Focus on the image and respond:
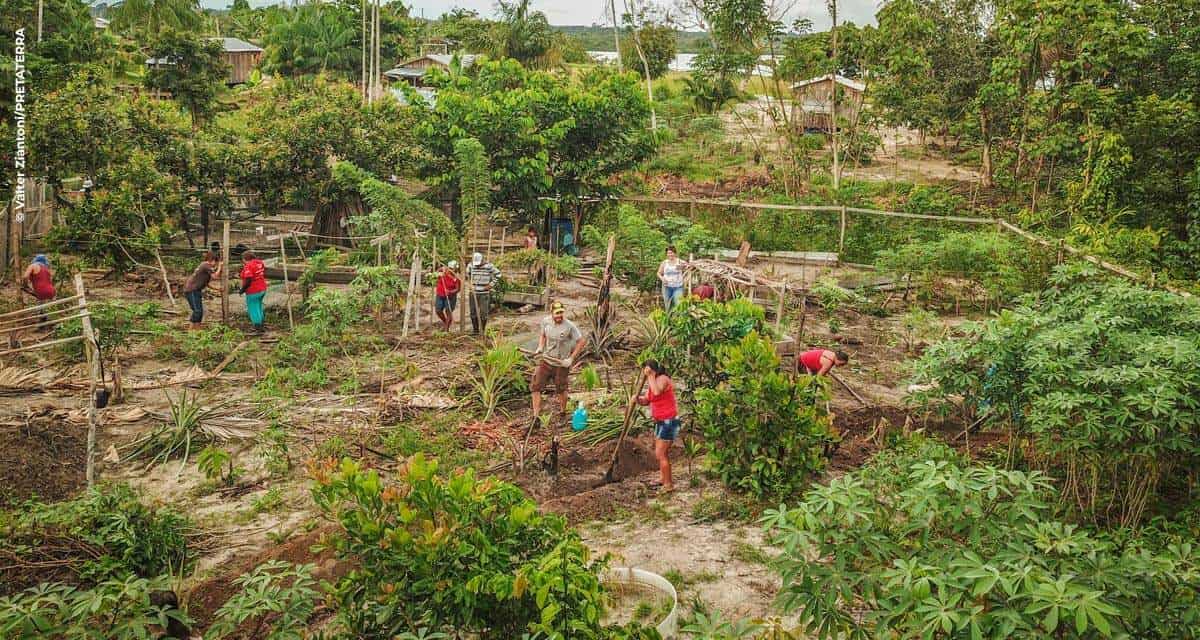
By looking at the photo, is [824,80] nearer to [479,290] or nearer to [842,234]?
[842,234]

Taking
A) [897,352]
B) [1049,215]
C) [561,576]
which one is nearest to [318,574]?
[561,576]

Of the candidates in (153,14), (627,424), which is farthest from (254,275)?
(153,14)

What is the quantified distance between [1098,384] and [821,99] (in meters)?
25.6

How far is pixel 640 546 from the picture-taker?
24.2 feet

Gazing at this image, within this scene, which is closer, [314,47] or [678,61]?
[314,47]

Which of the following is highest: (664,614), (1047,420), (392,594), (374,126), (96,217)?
(374,126)

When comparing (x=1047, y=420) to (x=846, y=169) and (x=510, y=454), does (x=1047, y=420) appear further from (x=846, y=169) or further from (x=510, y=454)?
(x=846, y=169)

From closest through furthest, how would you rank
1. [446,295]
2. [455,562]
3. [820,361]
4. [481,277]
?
[455,562]
[820,361]
[446,295]
[481,277]

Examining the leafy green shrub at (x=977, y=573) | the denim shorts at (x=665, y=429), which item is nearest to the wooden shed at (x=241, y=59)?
the denim shorts at (x=665, y=429)

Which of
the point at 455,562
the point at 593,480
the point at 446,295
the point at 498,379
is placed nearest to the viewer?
the point at 455,562

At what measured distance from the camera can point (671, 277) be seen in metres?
13.1

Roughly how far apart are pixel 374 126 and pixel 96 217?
481 cm

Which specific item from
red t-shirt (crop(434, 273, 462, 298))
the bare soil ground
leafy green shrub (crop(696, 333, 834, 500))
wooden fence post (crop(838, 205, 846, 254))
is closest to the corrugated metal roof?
wooden fence post (crop(838, 205, 846, 254))

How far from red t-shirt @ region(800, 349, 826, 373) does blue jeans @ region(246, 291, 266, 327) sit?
7.20 metres
